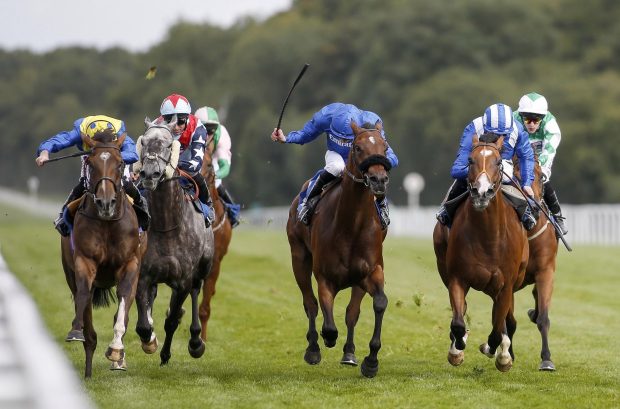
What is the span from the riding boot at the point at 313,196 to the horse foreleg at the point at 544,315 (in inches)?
75.5

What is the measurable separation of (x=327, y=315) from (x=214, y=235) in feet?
11.2

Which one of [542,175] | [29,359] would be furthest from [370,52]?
[29,359]

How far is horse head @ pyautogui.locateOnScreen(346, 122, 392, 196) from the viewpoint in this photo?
30.2ft

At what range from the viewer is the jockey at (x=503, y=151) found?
33.2ft

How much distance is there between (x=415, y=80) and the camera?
221ft

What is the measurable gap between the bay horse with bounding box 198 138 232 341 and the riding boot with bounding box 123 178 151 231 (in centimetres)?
272

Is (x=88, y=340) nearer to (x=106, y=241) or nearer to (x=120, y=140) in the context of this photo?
(x=106, y=241)

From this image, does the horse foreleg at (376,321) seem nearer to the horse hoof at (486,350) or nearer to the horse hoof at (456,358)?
the horse hoof at (456,358)

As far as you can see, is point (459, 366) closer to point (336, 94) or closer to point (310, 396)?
point (310, 396)

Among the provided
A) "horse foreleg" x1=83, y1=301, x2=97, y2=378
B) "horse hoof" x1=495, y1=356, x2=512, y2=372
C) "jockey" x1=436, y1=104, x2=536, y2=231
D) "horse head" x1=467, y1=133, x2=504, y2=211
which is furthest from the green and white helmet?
"horse foreleg" x1=83, y1=301, x2=97, y2=378

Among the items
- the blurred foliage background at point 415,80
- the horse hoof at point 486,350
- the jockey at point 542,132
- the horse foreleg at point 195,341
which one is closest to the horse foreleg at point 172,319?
the horse foreleg at point 195,341

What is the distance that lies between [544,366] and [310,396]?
228 cm

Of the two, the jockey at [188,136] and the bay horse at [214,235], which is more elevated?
the jockey at [188,136]

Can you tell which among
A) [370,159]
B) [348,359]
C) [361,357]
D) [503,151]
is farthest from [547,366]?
[370,159]
